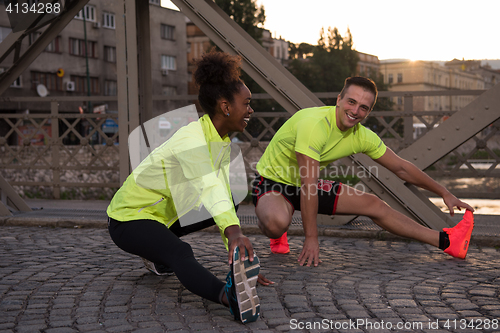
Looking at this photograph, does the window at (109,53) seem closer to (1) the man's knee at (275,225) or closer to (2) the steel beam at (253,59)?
(2) the steel beam at (253,59)

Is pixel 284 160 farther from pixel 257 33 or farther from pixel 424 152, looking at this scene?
pixel 257 33

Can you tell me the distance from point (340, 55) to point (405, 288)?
52220mm

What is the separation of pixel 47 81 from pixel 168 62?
13.2m

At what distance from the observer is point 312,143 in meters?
4.31

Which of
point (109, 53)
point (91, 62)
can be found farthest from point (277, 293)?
point (109, 53)

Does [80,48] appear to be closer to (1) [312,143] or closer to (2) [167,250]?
(1) [312,143]

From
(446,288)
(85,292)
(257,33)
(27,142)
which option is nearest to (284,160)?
(446,288)

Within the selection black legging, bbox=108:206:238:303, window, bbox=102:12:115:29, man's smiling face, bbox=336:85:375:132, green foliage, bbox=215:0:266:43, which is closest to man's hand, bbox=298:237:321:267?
man's smiling face, bbox=336:85:375:132

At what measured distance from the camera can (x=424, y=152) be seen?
5641 mm

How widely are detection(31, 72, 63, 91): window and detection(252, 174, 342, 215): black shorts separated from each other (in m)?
40.4

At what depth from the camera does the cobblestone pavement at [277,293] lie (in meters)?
2.96

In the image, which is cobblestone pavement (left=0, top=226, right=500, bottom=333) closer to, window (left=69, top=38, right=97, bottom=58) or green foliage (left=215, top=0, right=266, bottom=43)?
green foliage (left=215, top=0, right=266, bottom=43)

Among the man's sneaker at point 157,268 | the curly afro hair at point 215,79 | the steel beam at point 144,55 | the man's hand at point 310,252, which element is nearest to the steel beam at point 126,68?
the steel beam at point 144,55

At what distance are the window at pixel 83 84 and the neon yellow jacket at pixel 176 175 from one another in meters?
44.5
